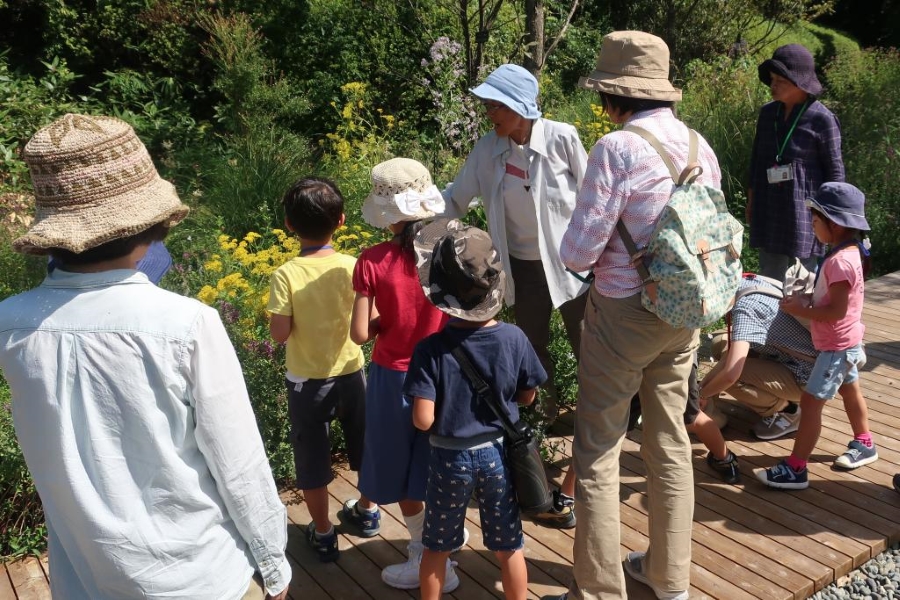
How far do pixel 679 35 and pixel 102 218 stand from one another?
13016 mm

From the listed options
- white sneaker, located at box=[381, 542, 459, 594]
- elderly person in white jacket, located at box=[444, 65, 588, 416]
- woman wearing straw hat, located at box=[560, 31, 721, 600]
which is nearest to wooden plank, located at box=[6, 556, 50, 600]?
white sneaker, located at box=[381, 542, 459, 594]

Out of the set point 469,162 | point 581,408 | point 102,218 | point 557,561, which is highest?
point 102,218

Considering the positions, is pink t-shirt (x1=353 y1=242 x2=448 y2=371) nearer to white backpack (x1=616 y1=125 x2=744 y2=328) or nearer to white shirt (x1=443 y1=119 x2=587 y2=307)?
white shirt (x1=443 y1=119 x2=587 y2=307)

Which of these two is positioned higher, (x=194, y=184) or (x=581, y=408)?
(x=581, y=408)

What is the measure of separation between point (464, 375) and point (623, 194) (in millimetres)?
768

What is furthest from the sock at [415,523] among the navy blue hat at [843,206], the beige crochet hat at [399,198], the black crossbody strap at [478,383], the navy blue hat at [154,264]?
the navy blue hat at [843,206]

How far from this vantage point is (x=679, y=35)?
13086 mm

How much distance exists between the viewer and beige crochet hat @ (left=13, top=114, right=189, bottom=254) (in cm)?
155

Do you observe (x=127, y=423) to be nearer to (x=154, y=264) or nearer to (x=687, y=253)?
(x=154, y=264)

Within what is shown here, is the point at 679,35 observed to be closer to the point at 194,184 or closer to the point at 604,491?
the point at 194,184

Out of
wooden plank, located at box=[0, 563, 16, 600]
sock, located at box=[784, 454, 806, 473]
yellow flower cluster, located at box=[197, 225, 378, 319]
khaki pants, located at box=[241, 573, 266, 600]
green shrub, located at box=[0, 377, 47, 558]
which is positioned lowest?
wooden plank, located at box=[0, 563, 16, 600]

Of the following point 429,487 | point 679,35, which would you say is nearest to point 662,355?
point 429,487

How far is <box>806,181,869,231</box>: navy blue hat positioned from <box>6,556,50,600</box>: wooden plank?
3.58m

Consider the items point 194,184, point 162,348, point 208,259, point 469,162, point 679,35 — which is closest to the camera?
point 162,348
